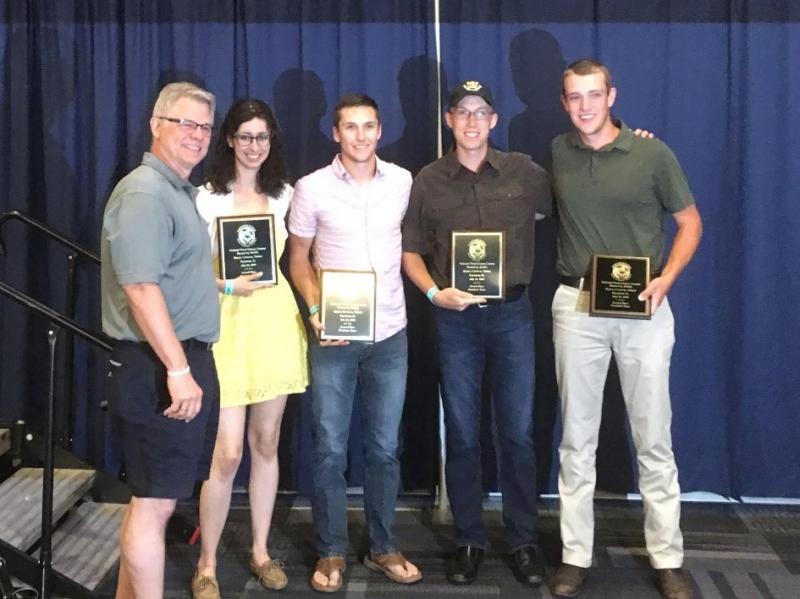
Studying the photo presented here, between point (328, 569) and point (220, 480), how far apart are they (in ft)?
1.68

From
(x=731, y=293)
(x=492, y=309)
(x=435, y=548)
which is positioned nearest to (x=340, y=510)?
(x=435, y=548)

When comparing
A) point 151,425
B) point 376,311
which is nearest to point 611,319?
point 376,311

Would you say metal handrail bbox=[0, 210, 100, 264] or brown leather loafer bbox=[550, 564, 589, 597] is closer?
brown leather loafer bbox=[550, 564, 589, 597]

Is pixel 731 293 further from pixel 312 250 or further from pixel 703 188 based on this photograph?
pixel 312 250

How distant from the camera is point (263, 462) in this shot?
2.96 metres

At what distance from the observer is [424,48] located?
362 centimetres

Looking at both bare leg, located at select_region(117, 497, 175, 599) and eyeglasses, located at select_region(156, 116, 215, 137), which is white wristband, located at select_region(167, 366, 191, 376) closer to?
bare leg, located at select_region(117, 497, 175, 599)

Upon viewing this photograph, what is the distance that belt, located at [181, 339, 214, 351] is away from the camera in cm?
232

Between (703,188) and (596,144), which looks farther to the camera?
(703,188)

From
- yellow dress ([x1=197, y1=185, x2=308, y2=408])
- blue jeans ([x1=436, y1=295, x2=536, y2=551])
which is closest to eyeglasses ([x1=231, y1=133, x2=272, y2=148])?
yellow dress ([x1=197, y1=185, x2=308, y2=408])

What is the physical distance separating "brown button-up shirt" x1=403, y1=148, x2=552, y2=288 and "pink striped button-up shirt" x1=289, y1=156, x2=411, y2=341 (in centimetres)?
10

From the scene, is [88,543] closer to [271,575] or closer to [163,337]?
[271,575]

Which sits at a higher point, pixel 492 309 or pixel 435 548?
pixel 492 309

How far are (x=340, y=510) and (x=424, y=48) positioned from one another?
1.91m
